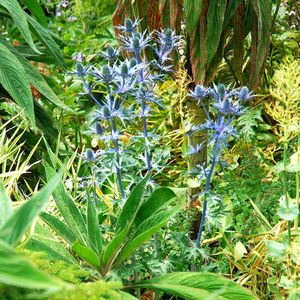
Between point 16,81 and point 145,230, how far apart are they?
872mm

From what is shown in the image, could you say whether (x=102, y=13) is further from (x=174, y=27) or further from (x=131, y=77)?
(x=131, y=77)

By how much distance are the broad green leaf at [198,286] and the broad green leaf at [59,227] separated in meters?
0.23

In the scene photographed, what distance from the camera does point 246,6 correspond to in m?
2.35

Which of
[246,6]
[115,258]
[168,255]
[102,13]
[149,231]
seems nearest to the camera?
[149,231]

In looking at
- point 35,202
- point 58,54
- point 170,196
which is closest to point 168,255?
point 170,196

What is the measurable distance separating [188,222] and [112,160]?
1.16 ft

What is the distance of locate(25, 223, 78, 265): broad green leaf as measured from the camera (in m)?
1.65

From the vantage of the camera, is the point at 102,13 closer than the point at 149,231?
No

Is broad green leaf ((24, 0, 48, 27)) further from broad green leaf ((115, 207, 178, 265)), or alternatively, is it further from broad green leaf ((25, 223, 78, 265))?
broad green leaf ((115, 207, 178, 265))

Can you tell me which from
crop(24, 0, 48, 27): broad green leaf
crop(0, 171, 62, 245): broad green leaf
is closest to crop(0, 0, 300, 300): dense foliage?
crop(0, 171, 62, 245): broad green leaf

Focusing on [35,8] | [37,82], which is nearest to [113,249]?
[37,82]

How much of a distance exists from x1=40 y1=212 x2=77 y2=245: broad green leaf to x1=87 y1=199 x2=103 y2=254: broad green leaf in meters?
0.08

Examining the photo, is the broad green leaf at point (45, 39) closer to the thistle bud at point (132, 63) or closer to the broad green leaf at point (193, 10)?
the broad green leaf at point (193, 10)

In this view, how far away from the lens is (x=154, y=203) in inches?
67.1
